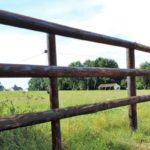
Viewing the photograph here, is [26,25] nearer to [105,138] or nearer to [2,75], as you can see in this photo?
[2,75]

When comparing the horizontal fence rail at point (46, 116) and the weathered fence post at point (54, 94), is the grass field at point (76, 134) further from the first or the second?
the horizontal fence rail at point (46, 116)

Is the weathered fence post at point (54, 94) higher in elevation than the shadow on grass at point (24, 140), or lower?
higher

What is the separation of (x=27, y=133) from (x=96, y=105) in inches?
33.8

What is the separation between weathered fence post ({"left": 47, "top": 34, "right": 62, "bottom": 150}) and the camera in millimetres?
4648

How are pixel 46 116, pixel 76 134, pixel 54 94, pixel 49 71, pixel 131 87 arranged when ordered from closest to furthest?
1. pixel 46 116
2. pixel 49 71
3. pixel 54 94
4. pixel 76 134
5. pixel 131 87

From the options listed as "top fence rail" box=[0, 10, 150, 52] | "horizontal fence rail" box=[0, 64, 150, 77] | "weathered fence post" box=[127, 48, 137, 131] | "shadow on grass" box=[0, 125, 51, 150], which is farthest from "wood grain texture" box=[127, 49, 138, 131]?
"shadow on grass" box=[0, 125, 51, 150]

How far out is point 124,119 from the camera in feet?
25.2

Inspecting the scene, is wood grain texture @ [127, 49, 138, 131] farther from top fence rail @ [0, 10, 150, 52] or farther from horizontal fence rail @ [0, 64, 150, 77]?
horizontal fence rail @ [0, 64, 150, 77]

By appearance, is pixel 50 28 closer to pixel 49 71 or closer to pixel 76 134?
pixel 49 71

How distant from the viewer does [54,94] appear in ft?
15.5

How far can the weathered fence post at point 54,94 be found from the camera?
4648 mm

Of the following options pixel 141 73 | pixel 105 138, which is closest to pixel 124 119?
pixel 141 73

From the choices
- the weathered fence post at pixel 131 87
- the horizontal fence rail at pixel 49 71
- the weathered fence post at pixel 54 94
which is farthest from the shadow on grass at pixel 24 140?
the weathered fence post at pixel 131 87

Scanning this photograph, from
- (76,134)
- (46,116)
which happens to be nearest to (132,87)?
(76,134)
